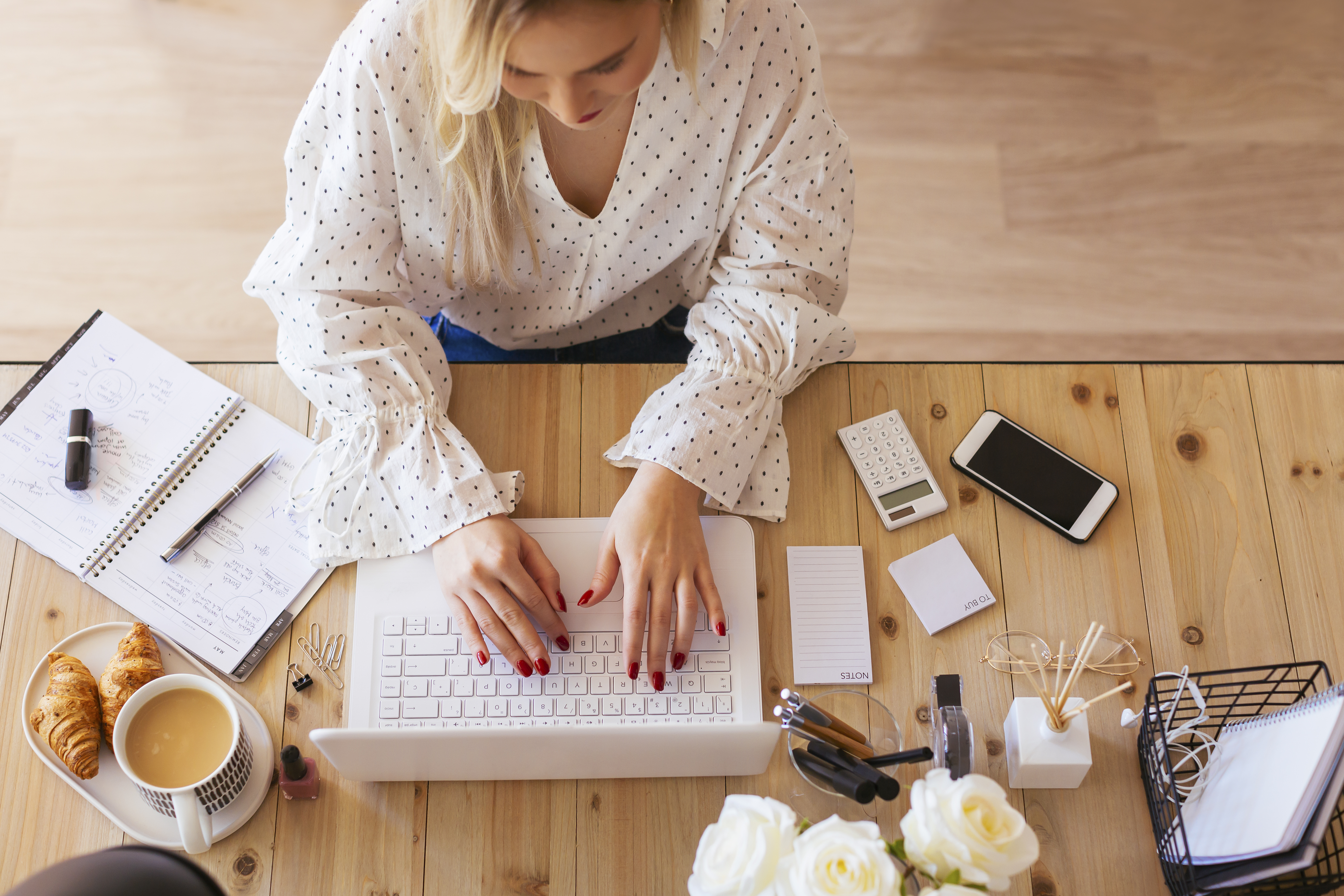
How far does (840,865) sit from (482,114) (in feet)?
A: 2.37

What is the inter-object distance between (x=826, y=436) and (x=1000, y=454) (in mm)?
186

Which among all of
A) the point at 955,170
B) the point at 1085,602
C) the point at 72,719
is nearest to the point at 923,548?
the point at 1085,602

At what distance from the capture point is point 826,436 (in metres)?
1.02

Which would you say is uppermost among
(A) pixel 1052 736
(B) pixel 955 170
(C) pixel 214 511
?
(B) pixel 955 170

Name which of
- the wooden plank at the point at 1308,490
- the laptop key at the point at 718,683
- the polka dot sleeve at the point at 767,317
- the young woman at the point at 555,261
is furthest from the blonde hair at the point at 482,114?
the wooden plank at the point at 1308,490

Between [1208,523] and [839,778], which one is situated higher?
[1208,523]

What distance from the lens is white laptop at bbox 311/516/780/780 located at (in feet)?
2.61

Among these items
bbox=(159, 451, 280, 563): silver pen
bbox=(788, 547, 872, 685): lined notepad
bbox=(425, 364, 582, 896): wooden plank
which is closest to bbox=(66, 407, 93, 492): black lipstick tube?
bbox=(159, 451, 280, 563): silver pen

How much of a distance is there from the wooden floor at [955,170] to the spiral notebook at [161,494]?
0.84 metres

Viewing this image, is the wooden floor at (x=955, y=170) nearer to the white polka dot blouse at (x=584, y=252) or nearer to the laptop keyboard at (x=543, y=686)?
the white polka dot blouse at (x=584, y=252)

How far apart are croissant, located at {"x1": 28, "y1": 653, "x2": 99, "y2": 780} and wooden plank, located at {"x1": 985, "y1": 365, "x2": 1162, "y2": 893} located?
2.79 feet

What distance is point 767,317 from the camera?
1.01 m

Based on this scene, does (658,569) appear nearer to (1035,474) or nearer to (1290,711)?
(1035,474)

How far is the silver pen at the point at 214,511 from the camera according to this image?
0.94 m
